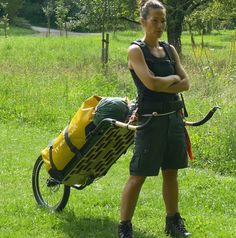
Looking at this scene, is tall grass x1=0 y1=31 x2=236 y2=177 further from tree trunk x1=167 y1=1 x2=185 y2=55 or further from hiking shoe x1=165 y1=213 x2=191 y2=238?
tree trunk x1=167 y1=1 x2=185 y2=55

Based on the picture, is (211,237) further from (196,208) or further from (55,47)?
(55,47)

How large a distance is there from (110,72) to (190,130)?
17.8 ft

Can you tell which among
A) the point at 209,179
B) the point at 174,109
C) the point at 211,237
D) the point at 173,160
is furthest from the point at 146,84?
the point at 209,179

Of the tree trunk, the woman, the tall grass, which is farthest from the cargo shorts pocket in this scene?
the tree trunk

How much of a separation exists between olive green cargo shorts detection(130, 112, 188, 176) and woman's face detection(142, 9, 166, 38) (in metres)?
0.67

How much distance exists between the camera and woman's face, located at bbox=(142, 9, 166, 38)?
4789mm

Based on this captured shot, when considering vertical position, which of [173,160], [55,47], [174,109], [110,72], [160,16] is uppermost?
[160,16]

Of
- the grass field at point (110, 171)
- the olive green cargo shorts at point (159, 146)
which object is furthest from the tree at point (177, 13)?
the olive green cargo shorts at point (159, 146)

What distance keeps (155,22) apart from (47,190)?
93.0 inches

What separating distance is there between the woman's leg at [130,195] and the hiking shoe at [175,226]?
43 cm

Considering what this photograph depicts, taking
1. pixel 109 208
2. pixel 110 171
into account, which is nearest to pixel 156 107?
pixel 109 208

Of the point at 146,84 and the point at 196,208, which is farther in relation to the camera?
the point at 196,208

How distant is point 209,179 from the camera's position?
731cm

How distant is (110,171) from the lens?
7.78m
